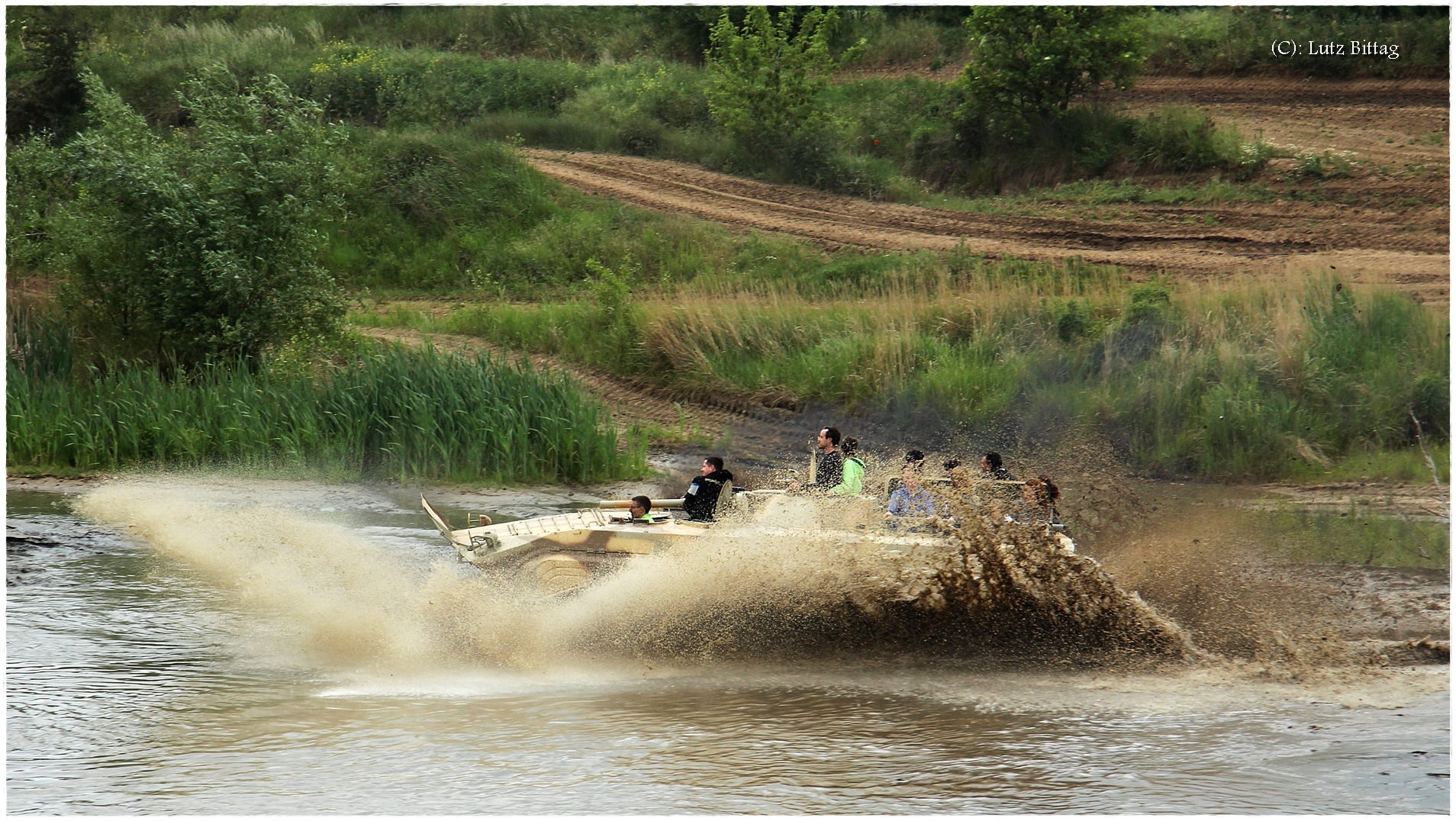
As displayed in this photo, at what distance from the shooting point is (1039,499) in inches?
393

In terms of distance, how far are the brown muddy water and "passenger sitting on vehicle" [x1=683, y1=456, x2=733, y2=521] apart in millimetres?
803

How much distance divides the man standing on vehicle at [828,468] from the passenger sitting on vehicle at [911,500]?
0.72 m

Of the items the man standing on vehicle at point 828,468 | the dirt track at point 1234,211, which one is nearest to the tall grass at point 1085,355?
the dirt track at point 1234,211

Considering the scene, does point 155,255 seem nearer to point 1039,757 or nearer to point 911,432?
point 911,432

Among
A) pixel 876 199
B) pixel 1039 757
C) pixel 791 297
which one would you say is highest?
pixel 876 199

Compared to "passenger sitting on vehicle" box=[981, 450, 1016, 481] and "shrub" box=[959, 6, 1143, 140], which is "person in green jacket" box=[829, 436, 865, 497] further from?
"shrub" box=[959, 6, 1143, 140]

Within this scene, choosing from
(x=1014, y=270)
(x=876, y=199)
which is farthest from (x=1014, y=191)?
(x=1014, y=270)

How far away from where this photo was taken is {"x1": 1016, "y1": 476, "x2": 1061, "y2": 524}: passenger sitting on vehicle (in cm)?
995

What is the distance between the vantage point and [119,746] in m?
7.91

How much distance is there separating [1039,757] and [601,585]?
372 centimetres

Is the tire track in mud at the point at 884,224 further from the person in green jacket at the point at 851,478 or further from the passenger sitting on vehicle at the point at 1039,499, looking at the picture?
the person in green jacket at the point at 851,478

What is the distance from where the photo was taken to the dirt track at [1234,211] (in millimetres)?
22125

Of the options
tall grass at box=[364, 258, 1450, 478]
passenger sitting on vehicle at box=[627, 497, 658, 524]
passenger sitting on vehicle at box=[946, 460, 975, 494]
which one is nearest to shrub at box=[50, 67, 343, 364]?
tall grass at box=[364, 258, 1450, 478]

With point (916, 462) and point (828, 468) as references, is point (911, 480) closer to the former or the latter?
point (916, 462)
